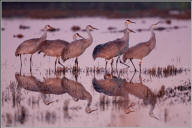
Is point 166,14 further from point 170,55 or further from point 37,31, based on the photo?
point 170,55

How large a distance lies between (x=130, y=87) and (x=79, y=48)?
1649 mm

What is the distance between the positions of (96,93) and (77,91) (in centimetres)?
40

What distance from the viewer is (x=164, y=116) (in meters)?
8.06

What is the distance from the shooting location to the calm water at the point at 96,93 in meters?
8.01

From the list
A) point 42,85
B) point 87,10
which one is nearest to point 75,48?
point 42,85

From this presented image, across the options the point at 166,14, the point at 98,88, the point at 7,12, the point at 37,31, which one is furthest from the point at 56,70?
the point at 166,14

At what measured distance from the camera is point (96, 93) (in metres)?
9.15

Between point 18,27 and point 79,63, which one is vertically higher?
point 18,27

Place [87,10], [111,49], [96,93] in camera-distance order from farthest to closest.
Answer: [87,10] → [111,49] → [96,93]

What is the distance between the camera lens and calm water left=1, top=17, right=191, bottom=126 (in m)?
8.01

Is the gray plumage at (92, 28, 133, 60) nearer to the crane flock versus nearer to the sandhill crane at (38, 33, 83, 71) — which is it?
the crane flock

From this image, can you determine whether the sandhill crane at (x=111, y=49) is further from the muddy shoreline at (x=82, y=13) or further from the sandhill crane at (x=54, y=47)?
the muddy shoreline at (x=82, y=13)

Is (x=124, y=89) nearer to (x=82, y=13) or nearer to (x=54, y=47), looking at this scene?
(x=54, y=47)

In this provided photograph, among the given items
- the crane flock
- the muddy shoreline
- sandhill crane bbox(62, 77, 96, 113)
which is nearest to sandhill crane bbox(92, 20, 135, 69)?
the crane flock
